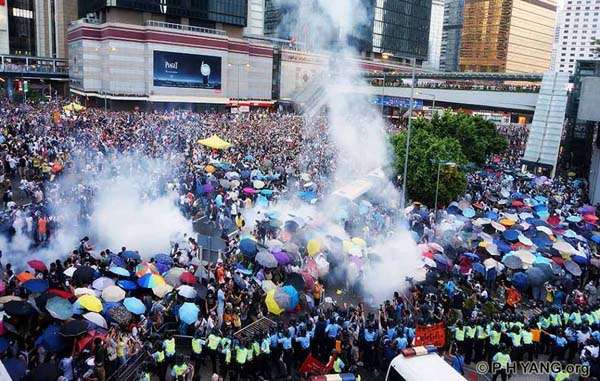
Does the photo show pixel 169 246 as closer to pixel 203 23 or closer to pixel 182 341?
pixel 182 341

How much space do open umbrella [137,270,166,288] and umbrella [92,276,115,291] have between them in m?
0.53

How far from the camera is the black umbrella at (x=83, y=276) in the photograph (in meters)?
9.66

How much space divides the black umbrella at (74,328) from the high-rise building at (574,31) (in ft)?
567

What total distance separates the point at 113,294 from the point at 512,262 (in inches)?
373

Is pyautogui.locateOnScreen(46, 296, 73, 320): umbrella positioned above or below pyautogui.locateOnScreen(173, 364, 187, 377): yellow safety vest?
above

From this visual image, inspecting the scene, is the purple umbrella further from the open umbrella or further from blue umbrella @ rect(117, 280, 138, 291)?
blue umbrella @ rect(117, 280, 138, 291)

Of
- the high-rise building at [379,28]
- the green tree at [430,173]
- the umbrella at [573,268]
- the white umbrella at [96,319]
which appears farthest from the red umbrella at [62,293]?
the high-rise building at [379,28]

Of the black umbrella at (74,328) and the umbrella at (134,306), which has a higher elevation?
the black umbrella at (74,328)

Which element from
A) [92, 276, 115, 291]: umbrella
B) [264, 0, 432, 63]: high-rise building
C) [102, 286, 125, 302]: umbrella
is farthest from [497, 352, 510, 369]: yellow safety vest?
[264, 0, 432, 63]: high-rise building

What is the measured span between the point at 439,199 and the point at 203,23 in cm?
4102

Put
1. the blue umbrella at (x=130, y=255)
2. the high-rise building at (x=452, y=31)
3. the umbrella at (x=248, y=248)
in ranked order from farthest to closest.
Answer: the high-rise building at (x=452, y=31), the umbrella at (x=248, y=248), the blue umbrella at (x=130, y=255)

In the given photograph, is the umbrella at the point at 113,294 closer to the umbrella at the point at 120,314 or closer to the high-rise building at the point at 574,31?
the umbrella at the point at 120,314

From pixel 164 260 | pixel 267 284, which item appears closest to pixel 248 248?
pixel 267 284

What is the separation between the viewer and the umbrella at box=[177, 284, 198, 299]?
9.51 metres
